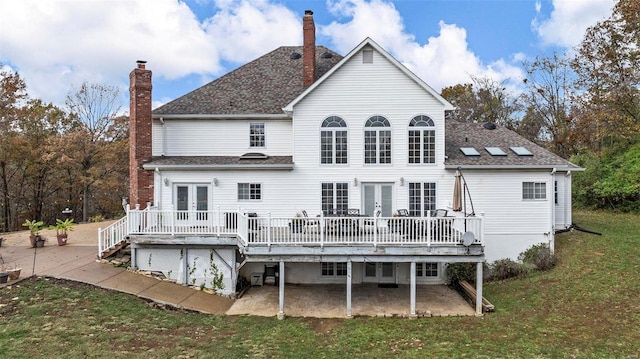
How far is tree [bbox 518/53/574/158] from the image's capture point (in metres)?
31.2

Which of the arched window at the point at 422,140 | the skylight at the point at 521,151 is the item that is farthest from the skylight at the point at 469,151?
the skylight at the point at 521,151

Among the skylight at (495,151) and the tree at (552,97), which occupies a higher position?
the tree at (552,97)

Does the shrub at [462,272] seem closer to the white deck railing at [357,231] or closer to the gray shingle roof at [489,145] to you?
the white deck railing at [357,231]

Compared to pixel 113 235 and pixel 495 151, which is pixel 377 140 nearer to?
pixel 495 151

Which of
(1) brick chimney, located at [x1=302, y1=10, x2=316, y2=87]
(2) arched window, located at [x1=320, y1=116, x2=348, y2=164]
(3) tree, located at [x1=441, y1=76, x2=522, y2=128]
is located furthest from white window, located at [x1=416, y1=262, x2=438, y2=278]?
(3) tree, located at [x1=441, y1=76, x2=522, y2=128]

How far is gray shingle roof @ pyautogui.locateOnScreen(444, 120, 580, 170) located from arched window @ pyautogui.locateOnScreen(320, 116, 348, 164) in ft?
14.3

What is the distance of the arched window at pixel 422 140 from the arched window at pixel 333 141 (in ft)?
9.08

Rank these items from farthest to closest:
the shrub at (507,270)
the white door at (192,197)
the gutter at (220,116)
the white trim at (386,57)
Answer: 1. the gutter at (220,116)
2. the white door at (192,197)
3. the white trim at (386,57)
4. the shrub at (507,270)

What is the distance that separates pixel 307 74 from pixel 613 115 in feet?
71.2

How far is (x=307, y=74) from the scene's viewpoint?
617 inches

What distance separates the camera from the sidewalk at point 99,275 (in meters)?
11.1

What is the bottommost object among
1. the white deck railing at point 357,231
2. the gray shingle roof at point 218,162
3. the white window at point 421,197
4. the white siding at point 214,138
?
the white deck railing at point 357,231

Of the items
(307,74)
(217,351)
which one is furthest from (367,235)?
Result: (307,74)

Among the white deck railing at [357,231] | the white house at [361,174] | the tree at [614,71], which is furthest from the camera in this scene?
the tree at [614,71]
